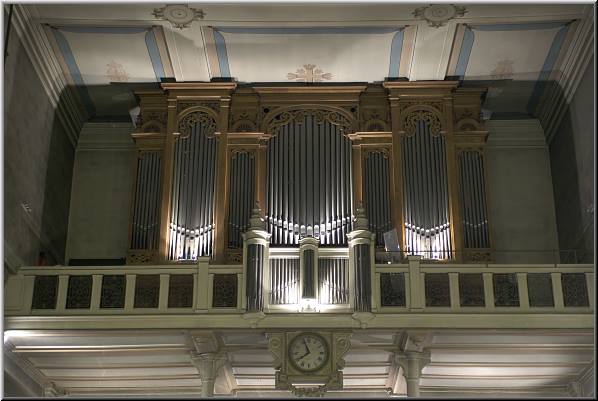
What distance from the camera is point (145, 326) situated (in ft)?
47.3

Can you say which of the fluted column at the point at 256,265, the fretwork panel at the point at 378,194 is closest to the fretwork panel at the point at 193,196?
the fluted column at the point at 256,265

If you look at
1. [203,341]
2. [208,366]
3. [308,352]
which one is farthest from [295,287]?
[208,366]

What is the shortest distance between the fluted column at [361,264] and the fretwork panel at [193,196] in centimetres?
287

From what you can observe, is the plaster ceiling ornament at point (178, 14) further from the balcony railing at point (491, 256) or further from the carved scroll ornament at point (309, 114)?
the balcony railing at point (491, 256)

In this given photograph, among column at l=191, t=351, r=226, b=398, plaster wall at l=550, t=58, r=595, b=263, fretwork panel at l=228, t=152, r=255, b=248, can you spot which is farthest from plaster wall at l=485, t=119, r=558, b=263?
column at l=191, t=351, r=226, b=398

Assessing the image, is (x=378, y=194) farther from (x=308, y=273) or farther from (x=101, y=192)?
(x=101, y=192)

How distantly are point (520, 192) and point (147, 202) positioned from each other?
685 cm

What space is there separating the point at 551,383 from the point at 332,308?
440cm

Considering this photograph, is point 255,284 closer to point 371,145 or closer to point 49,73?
point 371,145

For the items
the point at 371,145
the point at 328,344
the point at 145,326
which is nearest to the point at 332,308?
the point at 328,344

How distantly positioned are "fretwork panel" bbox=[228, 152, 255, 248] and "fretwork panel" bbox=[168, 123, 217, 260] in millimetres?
333

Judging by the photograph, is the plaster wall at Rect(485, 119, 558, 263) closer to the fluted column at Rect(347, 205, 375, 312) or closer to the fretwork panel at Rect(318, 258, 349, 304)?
the fluted column at Rect(347, 205, 375, 312)

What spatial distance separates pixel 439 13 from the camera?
15859 mm

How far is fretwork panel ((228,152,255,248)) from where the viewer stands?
656 inches
